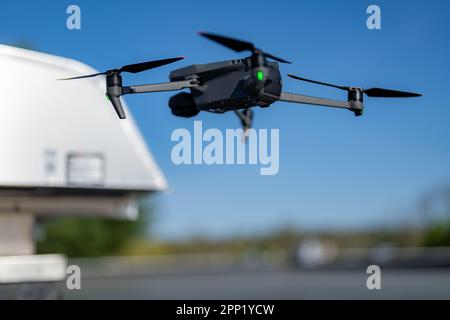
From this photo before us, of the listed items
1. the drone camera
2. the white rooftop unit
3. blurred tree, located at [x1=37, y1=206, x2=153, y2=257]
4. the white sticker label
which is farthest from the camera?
blurred tree, located at [x1=37, y1=206, x2=153, y2=257]

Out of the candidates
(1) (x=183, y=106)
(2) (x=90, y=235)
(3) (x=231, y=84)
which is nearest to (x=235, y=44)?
(3) (x=231, y=84)

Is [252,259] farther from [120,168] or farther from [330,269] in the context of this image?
[120,168]

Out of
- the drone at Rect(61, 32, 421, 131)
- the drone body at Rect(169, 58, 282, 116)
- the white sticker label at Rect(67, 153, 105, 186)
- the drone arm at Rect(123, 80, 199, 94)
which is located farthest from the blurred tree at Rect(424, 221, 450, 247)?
the drone arm at Rect(123, 80, 199, 94)

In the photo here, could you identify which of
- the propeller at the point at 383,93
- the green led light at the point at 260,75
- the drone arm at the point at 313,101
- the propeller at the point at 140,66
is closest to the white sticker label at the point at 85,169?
the propeller at the point at 140,66

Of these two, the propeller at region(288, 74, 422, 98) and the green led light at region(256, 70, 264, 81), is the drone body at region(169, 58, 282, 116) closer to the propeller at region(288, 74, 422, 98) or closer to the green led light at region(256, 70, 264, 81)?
the green led light at region(256, 70, 264, 81)

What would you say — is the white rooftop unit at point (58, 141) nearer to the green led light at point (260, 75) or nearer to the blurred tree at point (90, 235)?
the green led light at point (260, 75)

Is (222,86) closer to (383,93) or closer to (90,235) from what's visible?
(383,93)

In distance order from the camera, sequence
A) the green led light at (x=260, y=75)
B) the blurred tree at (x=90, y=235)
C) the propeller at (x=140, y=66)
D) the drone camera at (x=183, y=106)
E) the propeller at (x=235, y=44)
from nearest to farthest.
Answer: the propeller at (x=235, y=44)
the green led light at (x=260, y=75)
the propeller at (x=140, y=66)
the drone camera at (x=183, y=106)
the blurred tree at (x=90, y=235)
